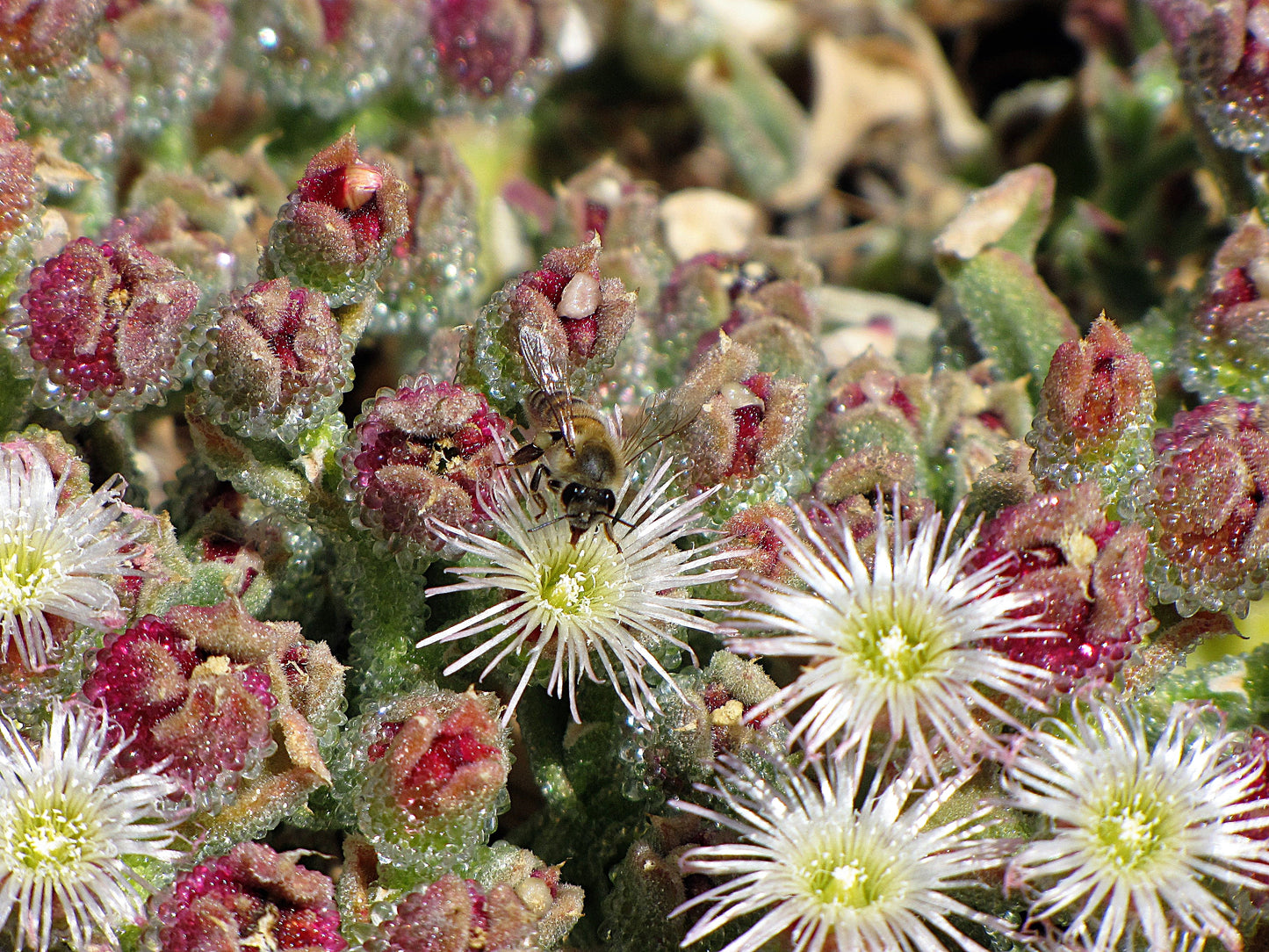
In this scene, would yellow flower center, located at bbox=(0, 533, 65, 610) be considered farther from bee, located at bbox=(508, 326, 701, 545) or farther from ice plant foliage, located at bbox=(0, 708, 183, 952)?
bee, located at bbox=(508, 326, 701, 545)

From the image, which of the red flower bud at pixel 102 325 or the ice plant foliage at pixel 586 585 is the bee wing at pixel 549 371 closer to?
the ice plant foliage at pixel 586 585

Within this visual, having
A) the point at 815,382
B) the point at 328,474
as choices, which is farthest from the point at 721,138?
the point at 328,474

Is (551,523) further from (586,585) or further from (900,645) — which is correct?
(900,645)

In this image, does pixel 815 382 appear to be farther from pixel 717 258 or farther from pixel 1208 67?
pixel 1208 67

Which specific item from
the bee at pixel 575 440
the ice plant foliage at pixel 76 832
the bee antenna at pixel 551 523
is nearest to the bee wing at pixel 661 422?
the bee at pixel 575 440

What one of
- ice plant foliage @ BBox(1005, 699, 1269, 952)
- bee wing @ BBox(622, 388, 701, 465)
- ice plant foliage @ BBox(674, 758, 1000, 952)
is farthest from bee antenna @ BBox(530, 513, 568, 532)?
ice plant foliage @ BBox(1005, 699, 1269, 952)

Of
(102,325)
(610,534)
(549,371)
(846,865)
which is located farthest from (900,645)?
(102,325)
